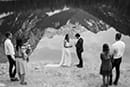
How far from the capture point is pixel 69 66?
5707 mm

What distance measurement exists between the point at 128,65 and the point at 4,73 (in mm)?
3059

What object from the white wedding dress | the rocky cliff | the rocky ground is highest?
the rocky cliff

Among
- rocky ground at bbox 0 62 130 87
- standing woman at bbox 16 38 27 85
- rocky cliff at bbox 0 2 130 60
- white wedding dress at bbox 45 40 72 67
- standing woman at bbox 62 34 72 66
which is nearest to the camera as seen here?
standing woman at bbox 16 38 27 85

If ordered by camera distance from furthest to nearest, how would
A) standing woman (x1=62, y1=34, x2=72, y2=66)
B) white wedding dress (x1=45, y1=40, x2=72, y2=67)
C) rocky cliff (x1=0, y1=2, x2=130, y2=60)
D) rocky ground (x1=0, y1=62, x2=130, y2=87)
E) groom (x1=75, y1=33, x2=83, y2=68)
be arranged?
rocky cliff (x1=0, y1=2, x2=130, y2=60)
white wedding dress (x1=45, y1=40, x2=72, y2=67)
standing woman (x1=62, y1=34, x2=72, y2=66)
groom (x1=75, y1=33, x2=83, y2=68)
rocky ground (x1=0, y1=62, x2=130, y2=87)

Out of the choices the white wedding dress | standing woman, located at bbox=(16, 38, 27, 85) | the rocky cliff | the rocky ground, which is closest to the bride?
the white wedding dress

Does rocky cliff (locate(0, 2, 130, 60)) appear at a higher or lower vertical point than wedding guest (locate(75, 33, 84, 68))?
higher

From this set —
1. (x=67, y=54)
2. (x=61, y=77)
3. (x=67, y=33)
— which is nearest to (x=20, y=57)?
(x=61, y=77)

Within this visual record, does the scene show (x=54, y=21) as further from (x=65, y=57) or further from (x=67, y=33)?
(x=65, y=57)

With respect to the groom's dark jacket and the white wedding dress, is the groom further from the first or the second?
the white wedding dress

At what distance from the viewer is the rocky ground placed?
4.34m

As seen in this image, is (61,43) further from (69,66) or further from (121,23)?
(121,23)

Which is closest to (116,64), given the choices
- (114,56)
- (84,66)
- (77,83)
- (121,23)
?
(114,56)

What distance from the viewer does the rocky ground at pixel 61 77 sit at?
4341mm

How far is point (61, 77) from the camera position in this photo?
15.7 feet
